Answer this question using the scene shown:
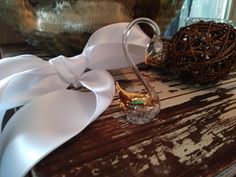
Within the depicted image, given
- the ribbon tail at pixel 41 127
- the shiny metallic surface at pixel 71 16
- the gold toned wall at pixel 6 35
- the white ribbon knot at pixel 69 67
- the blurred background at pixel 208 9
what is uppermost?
the shiny metallic surface at pixel 71 16

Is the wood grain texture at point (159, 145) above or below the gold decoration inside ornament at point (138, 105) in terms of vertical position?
below

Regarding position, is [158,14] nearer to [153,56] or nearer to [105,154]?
[153,56]

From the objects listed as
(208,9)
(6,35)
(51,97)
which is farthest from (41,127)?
(208,9)

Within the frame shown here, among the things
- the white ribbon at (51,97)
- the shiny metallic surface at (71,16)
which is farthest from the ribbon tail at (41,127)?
the shiny metallic surface at (71,16)

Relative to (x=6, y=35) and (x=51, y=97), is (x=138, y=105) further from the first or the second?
(x=6, y=35)

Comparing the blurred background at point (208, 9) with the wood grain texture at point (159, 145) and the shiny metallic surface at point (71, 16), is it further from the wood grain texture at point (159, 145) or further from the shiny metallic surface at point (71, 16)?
the wood grain texture at point (159, 145)

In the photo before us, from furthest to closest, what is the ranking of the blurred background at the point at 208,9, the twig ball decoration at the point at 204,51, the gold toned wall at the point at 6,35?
the blurred background at the point at 208,9, the gold toned wall at the point at 6,35, the twig ball decoration at the point at 204,51

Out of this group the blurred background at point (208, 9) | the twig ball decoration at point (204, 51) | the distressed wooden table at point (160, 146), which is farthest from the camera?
the blurred background at point (208, 9)
